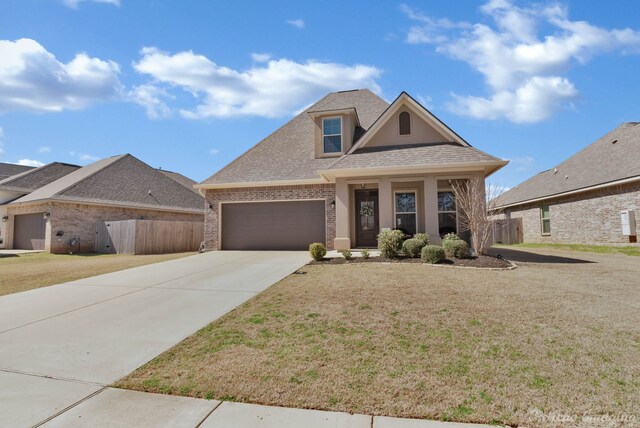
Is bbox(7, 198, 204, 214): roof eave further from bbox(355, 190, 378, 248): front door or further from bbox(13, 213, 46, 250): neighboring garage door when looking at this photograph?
bbox(355, 190, 378, 248): front door

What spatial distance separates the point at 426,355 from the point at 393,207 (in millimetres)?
10742

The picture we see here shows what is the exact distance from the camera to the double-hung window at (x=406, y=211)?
14.7 metres

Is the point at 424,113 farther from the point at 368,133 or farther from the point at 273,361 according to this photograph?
the point at 273,361

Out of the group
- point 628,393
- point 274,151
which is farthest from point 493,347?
point 274,151

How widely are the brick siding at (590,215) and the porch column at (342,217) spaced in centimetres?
1342

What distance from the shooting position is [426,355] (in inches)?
152

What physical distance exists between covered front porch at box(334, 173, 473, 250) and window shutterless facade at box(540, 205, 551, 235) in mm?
11961

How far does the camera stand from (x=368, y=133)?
1447 centimetres

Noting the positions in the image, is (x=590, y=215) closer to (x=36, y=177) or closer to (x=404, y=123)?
(x=404, y=123)

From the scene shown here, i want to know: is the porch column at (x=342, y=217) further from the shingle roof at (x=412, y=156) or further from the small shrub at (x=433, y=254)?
the small shrub at (x=433, y=254)

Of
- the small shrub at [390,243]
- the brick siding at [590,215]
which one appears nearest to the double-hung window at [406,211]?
the small shrub at [390,243]

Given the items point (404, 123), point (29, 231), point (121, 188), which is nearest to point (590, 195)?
point (404, 123)

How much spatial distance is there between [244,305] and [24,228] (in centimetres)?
2422

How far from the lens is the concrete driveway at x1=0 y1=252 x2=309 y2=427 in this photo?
334 centimetres
